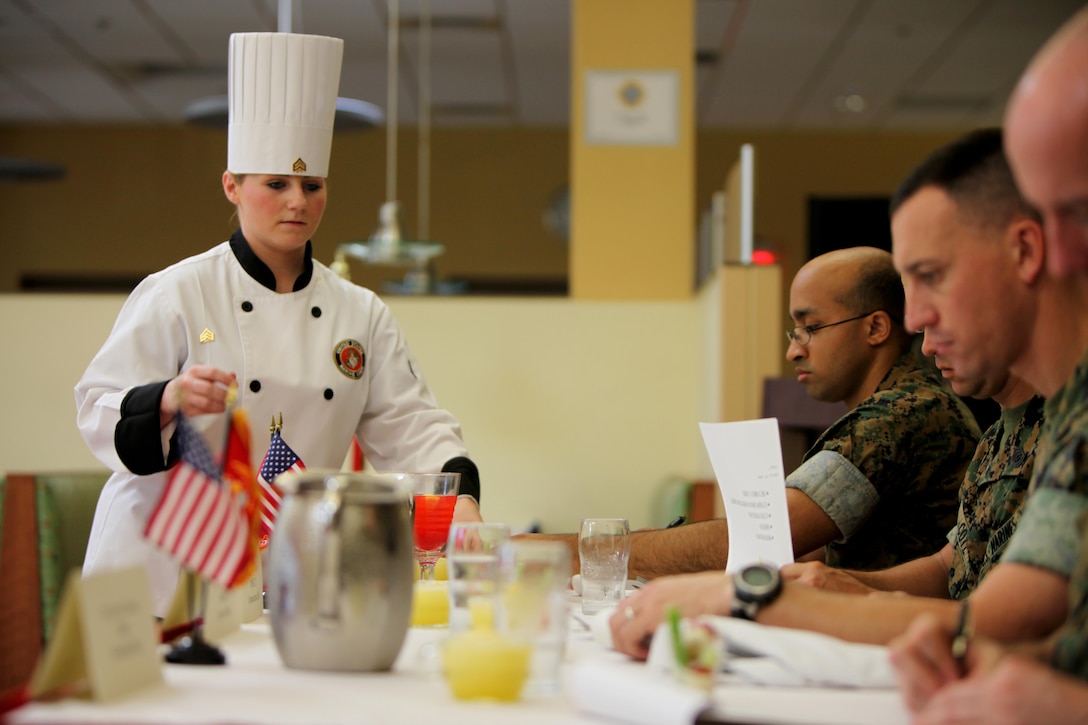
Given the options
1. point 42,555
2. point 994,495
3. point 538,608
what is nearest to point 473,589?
point 538,608

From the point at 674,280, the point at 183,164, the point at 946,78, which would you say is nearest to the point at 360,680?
the point at 674,280

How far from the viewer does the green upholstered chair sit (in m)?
2.81

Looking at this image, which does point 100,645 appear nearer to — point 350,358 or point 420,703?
point 420,703

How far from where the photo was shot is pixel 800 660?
1.10 m

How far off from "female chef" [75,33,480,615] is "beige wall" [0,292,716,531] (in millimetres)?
1856

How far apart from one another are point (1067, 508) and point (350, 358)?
4.97ft

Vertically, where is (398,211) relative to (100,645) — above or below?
above

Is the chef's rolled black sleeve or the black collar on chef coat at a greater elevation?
the black collar on chef coat

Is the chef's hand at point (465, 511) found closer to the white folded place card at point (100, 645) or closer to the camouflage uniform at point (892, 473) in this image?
the camouflage uniform at point (892, 473)

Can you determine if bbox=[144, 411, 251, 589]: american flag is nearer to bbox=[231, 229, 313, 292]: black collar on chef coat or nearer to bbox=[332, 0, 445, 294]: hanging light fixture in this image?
bbox=[231, 229, 313, 292]: black collar on chef coat

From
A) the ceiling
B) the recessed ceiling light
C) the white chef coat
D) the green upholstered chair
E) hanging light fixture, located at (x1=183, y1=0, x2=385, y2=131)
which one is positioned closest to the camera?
the white chef coat

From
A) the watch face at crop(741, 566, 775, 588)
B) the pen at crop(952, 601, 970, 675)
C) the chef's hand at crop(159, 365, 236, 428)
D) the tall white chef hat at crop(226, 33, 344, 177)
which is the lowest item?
the pen at crop(952, 601, 970, 675)

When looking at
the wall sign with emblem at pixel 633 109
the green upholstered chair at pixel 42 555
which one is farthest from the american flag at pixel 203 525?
the wall sign with emblem at pixel 633 109

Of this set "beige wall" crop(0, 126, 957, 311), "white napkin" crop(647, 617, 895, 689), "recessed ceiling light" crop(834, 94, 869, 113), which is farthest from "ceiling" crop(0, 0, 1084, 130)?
"white napkin" crop(647, 617, 895, 689)
